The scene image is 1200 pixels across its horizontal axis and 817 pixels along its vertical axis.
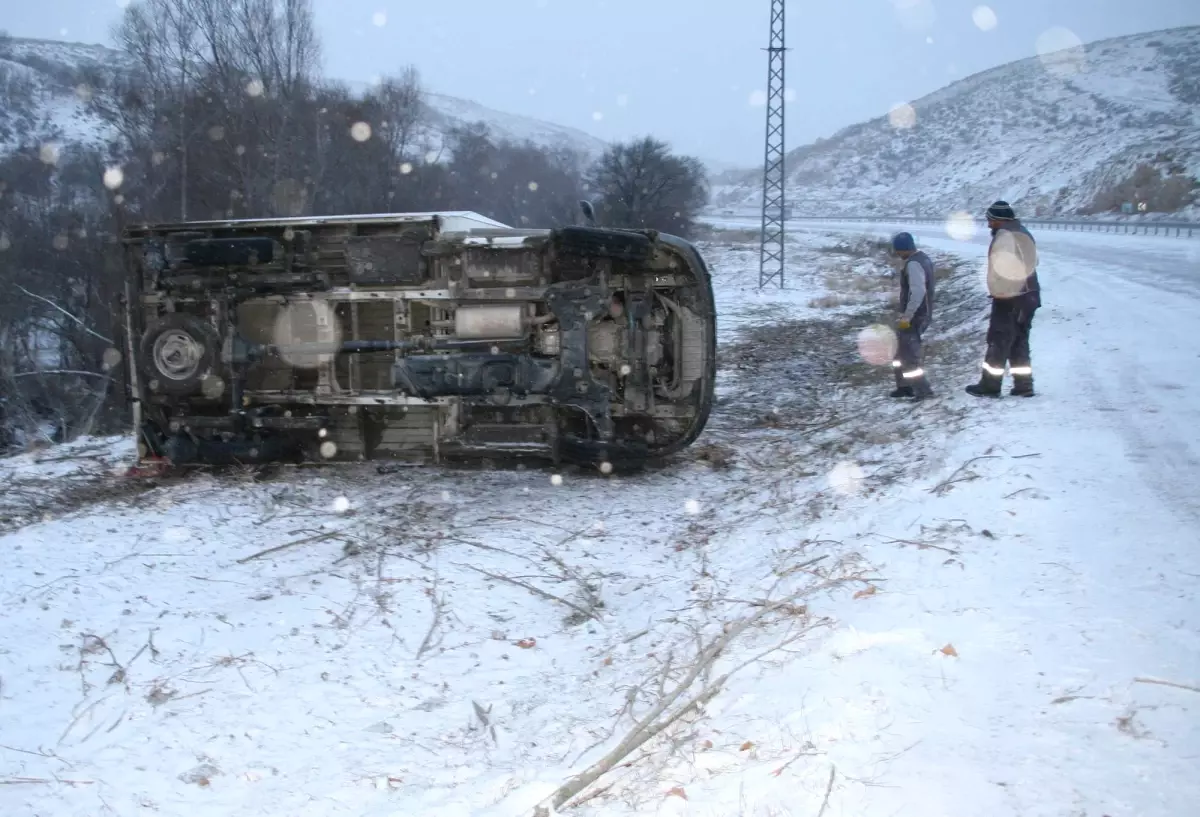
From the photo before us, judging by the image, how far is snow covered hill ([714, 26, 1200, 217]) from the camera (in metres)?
48.6

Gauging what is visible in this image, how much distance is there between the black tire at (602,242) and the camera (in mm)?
6477

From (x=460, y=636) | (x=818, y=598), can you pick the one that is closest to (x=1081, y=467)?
(x=818, y=598)

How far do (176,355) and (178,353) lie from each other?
0.08 ft

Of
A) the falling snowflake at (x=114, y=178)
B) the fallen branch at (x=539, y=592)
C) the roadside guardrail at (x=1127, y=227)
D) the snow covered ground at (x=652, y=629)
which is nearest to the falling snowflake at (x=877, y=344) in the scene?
the snow covered ground at (x=652, y=629)

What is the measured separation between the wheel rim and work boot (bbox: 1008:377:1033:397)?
21.2ft

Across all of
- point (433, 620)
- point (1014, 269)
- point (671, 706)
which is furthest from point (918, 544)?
point (1014, 269)

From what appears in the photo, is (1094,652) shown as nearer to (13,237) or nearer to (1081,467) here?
(1081,467)

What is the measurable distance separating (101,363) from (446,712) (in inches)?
791

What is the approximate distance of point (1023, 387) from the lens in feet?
22.4

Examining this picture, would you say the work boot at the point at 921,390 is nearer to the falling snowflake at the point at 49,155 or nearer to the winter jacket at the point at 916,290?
the winter jacket at the point at 916,290

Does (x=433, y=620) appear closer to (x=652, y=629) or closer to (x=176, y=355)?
(x=652, y=629)

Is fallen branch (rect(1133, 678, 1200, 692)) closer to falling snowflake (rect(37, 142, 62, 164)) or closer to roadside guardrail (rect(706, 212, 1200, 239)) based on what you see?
roadside guardrail (rect(706, 212, 1200, 239))

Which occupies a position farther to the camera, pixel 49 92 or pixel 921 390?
pixel 49 92

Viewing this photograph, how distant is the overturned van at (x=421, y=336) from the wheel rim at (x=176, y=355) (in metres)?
0.01
